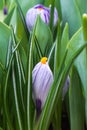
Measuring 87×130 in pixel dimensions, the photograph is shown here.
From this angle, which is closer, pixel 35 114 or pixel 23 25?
pixel 35 114

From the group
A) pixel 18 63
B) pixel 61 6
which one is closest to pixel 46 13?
pixel 61 6

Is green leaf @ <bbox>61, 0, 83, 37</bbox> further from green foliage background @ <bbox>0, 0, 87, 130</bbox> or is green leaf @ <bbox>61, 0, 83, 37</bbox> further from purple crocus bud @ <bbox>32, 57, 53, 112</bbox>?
purple crocus bud @ <bbox>32, 57, 53, 112</bbox>

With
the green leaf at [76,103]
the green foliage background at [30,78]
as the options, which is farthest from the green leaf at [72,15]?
the green leaf at [76,103]

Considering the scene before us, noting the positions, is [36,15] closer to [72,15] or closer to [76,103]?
[72,15]

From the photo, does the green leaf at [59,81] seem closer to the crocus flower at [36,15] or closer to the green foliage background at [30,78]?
the green foliage background at [30,78]

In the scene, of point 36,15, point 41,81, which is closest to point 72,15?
point 36,15

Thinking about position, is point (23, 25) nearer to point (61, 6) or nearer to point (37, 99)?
point (61, 6)
